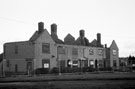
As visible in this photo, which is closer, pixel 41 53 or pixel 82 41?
pixel 41 53

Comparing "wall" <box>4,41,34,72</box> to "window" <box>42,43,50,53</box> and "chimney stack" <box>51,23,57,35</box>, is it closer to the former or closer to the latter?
"window" <box>42,43,50,53</box>

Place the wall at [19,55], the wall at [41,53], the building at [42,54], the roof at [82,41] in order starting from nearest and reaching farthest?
the wall at [41,53] → the building at [42,54] → the wall at [19,55] → the roof at [82,41]

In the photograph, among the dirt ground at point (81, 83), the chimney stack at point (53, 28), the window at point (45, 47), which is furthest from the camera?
the chimney stack at point (53, 28)

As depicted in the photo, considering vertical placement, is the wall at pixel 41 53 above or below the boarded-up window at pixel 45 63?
above

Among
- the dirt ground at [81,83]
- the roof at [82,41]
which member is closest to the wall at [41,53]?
the roof at [82,41]

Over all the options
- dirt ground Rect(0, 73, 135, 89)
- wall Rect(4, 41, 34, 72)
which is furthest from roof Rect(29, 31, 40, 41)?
dirt ground Rect(0, 73, 135, 89)

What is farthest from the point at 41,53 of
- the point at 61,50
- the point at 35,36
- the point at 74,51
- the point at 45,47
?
the point at 74,51

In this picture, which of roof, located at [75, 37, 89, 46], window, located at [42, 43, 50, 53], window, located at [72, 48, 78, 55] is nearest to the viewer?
window, located at [42, 43, 50, 53]

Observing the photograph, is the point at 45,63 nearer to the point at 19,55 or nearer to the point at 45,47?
the point at 45,47

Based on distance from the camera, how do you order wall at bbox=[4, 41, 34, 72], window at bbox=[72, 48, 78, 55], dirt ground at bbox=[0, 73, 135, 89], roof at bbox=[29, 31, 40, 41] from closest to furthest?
dirt ground at bbox=[0, 73, 135, 89] → wall at bbox=[4, 41, 34, 72] → roof at bbox=[29, 31, 40, 41] → window at bbox=[72, 48, 78, 55]

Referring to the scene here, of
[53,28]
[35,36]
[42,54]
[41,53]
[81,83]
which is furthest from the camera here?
[53,28]

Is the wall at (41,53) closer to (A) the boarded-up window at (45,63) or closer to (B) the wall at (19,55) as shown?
(A) the boarded-up window at (45,63)

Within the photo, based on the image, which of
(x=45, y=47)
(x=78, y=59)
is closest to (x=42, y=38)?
(x=45, y=47)

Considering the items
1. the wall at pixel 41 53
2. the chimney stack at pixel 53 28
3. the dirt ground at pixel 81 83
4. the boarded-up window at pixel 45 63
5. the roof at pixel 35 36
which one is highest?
the chimney stack at pixel 53 28
